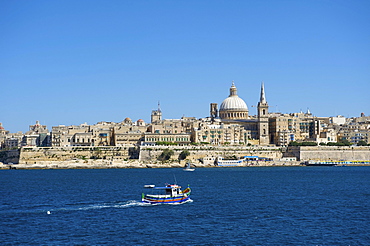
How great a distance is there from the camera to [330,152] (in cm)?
8481

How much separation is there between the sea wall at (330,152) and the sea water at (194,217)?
1634 inches

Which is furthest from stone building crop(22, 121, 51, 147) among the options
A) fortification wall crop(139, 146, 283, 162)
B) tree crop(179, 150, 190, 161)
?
tree crop(179, 150, 190, 161)

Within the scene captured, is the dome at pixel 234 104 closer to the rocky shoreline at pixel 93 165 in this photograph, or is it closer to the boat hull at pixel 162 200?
the rocky shoreline at pixel 93 165

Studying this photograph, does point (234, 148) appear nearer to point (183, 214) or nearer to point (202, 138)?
point (202, 138)

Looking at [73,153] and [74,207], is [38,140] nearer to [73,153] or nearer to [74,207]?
[73,153]

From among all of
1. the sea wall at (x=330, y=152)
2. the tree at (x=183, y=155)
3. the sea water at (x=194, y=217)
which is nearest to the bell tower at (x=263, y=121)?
the sea wall at (x=330, y=152)

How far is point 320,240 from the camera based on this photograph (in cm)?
2280

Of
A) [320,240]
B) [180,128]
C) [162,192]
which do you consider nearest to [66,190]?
[162,192]

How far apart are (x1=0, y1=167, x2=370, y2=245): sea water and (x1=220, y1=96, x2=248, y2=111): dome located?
60706 millimetres

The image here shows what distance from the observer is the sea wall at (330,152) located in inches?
3297

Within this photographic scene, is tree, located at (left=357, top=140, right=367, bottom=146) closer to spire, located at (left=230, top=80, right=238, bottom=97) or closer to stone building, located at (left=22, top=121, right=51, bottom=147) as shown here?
spire, located at (left=230, top=80, right=238, bottom=97)

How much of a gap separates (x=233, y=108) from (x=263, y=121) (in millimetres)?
8682

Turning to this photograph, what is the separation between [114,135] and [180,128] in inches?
411

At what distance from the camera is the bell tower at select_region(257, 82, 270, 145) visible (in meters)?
93.4
